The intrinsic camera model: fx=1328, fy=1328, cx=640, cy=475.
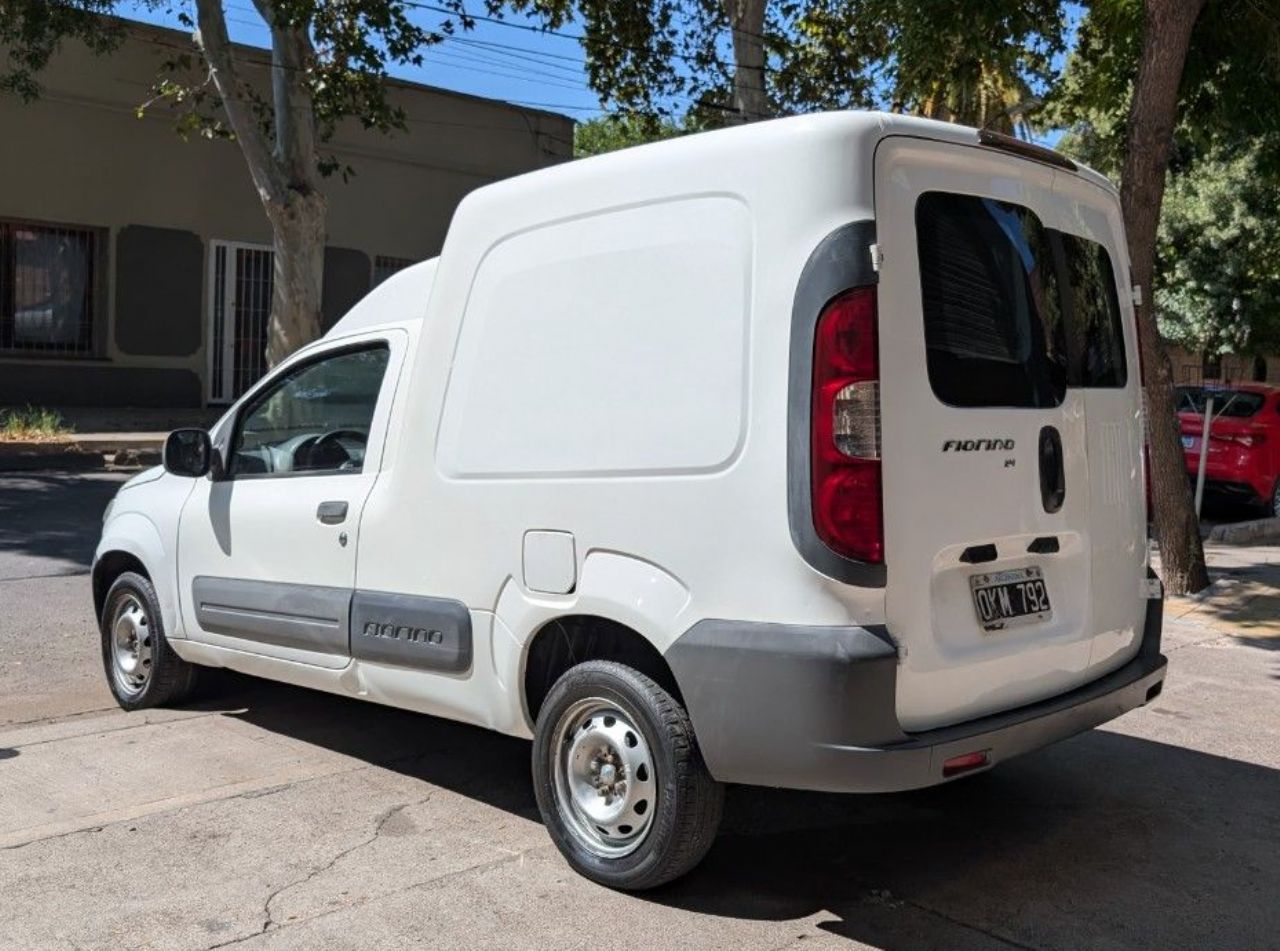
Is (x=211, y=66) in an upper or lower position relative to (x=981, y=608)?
upper

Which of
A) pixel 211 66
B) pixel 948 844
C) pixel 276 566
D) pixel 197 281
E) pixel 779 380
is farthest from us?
pixel 197 281

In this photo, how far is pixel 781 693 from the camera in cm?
363

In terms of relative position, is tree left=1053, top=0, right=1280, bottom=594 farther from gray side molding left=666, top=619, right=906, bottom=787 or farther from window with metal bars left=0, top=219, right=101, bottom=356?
window with metal bars left=0, top=219, right=101, bottom=356

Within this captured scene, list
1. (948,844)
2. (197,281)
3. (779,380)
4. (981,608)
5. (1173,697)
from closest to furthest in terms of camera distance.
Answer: (779,380), (981,608), (948,844), (1173,697), (197,281)

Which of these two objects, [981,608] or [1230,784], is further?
[1230,784]

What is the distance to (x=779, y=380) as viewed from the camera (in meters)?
3.68

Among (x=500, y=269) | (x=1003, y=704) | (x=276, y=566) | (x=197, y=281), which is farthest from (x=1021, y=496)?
(x=197, y=281)

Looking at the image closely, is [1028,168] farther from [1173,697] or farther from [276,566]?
[1173,697]

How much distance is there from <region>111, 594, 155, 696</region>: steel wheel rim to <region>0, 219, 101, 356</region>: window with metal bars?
15.1 meters

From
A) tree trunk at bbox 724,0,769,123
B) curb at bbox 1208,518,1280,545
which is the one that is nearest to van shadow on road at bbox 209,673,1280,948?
curb at bbox 1208,518,1280,545

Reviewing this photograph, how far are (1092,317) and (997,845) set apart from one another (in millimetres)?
1859

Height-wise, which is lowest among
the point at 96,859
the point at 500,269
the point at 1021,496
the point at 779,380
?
the point at 96,859

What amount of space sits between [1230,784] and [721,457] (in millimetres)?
2987

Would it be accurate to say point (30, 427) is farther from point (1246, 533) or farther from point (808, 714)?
point (808, 714)
